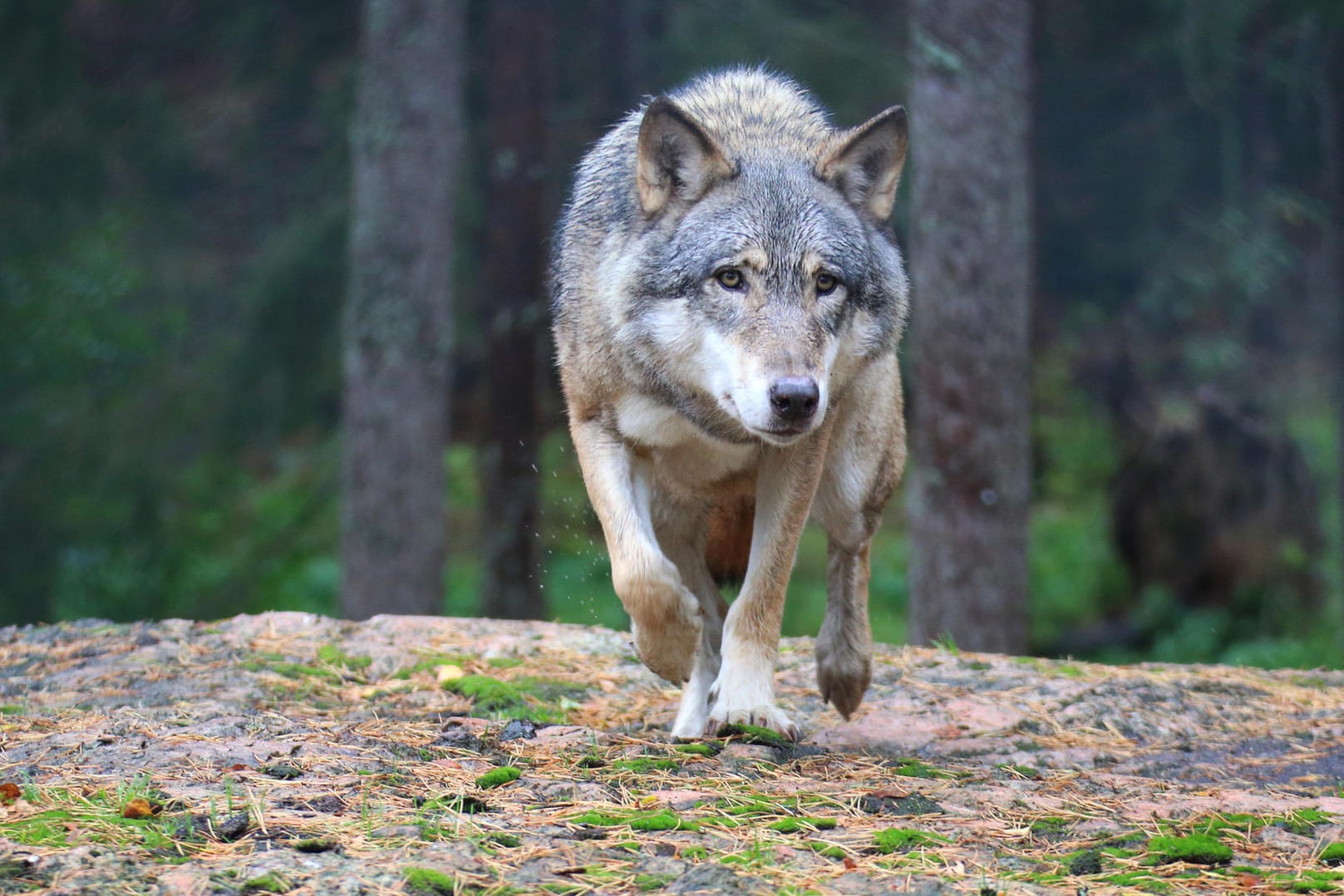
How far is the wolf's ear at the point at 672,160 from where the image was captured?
4629 millimetres

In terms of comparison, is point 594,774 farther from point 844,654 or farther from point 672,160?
point 672,160

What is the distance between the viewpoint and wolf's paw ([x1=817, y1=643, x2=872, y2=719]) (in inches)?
200

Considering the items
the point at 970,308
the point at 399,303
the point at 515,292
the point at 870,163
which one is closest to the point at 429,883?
the point at 870,163

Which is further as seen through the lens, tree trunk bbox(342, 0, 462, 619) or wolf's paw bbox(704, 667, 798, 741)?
tree trunk bbox(342, 0, 462, 619)

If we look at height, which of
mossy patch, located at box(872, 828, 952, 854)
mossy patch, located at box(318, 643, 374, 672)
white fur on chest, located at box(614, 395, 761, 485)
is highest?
white fur on chest, located at box(614, 395, 761, 485)

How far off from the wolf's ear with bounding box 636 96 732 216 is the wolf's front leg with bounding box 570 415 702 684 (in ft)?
2.88

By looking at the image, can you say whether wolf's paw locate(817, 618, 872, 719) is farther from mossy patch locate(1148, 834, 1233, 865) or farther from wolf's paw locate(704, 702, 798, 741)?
mossy patch locate(1148, 834, 1233, 865)

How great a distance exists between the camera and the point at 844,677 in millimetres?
5086

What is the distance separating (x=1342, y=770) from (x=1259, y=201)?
851 centimetres

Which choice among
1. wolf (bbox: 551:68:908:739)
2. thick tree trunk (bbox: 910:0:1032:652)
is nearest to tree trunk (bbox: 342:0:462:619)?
thick tree trunk (bbox: 910:0:1032:652)

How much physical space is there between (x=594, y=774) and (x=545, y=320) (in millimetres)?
8525

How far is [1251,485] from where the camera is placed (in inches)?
500

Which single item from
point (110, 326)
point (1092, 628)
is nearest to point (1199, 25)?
point (1092, 628)

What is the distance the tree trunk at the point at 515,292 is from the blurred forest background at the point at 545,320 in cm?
4
